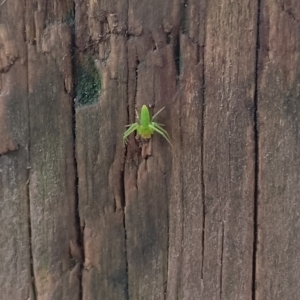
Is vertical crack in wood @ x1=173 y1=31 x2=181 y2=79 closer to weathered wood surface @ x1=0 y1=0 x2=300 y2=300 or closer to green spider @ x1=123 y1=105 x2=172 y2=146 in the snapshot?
weathered wood surface @ x1=0 y1=0 x2=300 y2=300

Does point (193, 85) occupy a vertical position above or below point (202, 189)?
above

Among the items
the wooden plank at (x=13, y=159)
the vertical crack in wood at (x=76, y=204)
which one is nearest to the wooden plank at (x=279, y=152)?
the vertical crack in wood at (x=76, y=204)

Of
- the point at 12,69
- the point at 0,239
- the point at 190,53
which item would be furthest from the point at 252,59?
the point at 0,239

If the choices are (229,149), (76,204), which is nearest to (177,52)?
(229,149)

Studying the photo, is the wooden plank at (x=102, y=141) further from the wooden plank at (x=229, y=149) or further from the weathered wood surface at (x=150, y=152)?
the wooden plank at (x=229, y=149)

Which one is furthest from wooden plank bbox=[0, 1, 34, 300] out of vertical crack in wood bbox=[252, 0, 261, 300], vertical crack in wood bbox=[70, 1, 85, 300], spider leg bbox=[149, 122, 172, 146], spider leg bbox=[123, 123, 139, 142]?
vertical crack in wood bbox=[252, 0, 261, 300]

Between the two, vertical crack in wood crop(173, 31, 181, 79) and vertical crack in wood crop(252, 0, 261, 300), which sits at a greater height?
vertical crack in wood crop(173, 31, 181, 79)

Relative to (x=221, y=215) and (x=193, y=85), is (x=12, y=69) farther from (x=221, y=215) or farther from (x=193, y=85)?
(x=221, y=215)
